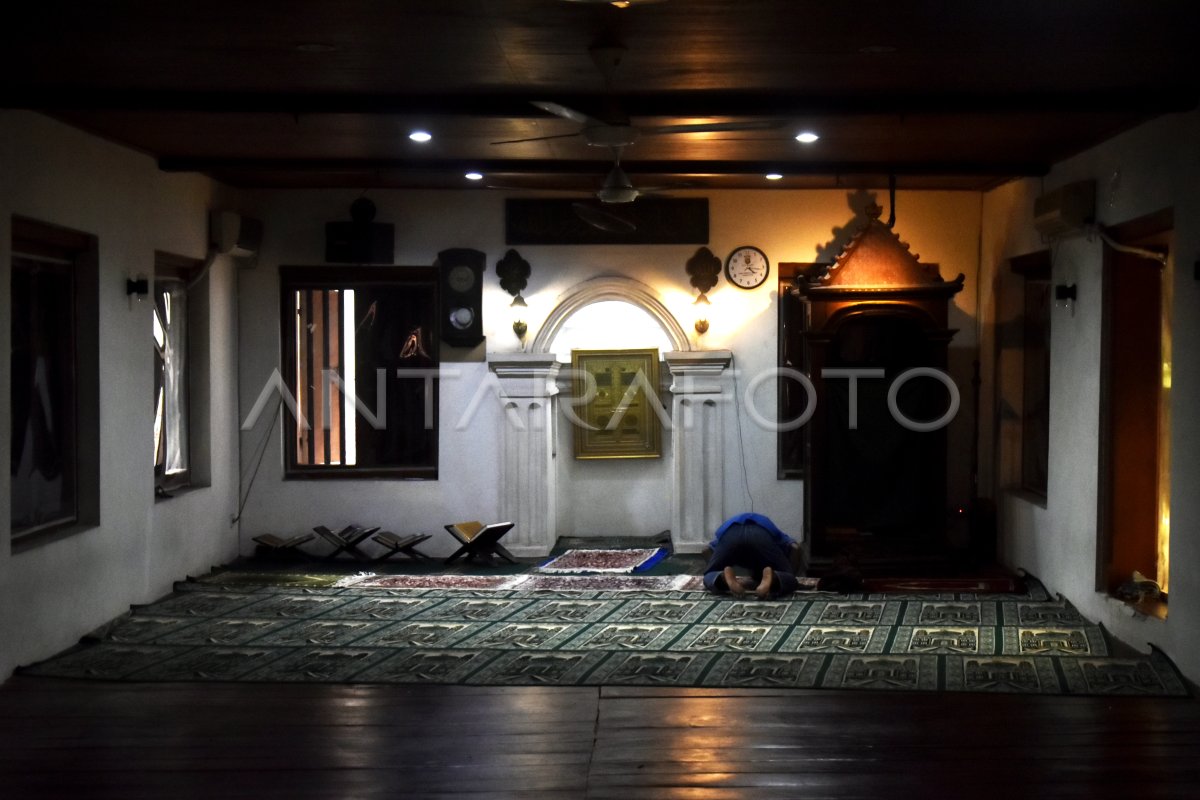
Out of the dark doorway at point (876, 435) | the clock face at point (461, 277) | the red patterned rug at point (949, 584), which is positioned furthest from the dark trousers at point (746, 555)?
the clock face at point (461, 277)

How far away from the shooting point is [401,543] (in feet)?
34.2

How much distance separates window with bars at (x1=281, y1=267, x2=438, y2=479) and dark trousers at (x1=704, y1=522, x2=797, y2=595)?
2875 mm

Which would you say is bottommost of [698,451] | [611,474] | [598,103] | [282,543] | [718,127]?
[282,543]

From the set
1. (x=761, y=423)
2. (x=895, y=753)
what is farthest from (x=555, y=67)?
(x=761, y=423)

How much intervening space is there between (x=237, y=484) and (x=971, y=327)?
5921mm

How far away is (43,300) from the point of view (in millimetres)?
7430

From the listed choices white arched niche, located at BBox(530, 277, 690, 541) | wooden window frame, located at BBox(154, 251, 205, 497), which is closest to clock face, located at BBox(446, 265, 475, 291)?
white arched niche, located at BBox(530, 277, 690, 541)

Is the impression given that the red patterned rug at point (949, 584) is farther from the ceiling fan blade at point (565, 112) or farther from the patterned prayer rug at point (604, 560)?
the ceiling fan blade at point (565, 112)

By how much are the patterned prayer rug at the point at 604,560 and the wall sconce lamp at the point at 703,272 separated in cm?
181

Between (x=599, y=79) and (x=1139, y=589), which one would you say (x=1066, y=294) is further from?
(x=599, y=79)

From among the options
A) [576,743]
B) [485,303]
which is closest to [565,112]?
[576,743]

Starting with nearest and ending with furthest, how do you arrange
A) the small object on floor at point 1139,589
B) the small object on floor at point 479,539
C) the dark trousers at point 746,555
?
1. the small object on floor at point 1139,589
2. the dark trousers at point 746,555
3. the small object on floor at point 479,539

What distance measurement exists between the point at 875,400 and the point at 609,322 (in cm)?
253

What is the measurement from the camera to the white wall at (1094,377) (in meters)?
6.46
